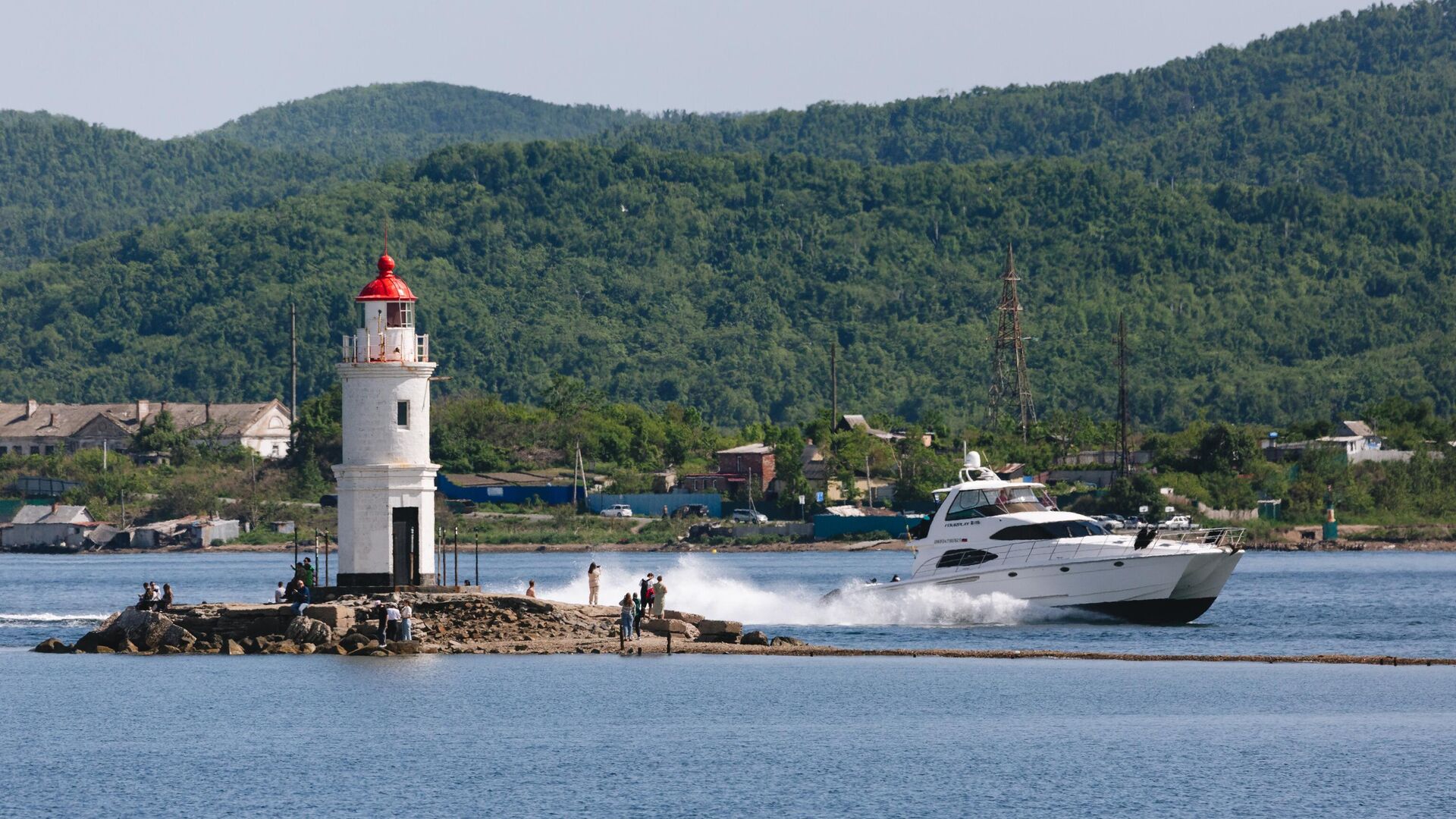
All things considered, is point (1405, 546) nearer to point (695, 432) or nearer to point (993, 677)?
point (695, 432)

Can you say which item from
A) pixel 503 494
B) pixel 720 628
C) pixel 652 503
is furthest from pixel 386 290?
pixel 652 503

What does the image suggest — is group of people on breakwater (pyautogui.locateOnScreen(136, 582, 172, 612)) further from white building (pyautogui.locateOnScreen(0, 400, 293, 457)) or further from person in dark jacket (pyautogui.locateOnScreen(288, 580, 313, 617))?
white building (pyautogui.locateOnScreen(0, 400, 293, 457))

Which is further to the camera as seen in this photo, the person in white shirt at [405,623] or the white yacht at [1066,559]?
the white yacht at [1066,559]

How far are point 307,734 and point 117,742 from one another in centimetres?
329

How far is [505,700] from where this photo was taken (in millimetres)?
41375

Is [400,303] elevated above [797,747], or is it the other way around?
[400,303]

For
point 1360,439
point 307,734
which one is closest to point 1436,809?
point 307,734

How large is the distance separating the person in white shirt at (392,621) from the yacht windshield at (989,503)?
16.7 metres

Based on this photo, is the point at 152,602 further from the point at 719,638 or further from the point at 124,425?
the point at 124,425

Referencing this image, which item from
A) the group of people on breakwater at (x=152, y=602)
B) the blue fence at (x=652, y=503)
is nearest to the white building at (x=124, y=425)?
the blue fence at (x=652, y=503)

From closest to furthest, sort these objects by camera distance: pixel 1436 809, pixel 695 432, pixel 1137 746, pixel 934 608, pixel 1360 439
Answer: pixel 1436 809 → pixel 1137 746 → pixel 934 608 → pixel 1360 439 → pixel 695 432

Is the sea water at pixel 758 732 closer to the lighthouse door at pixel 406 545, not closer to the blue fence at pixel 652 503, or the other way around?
the lighthouse door at pixel 406 545

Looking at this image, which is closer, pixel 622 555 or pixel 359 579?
pixel 359 579

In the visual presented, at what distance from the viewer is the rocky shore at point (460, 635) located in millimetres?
48594
